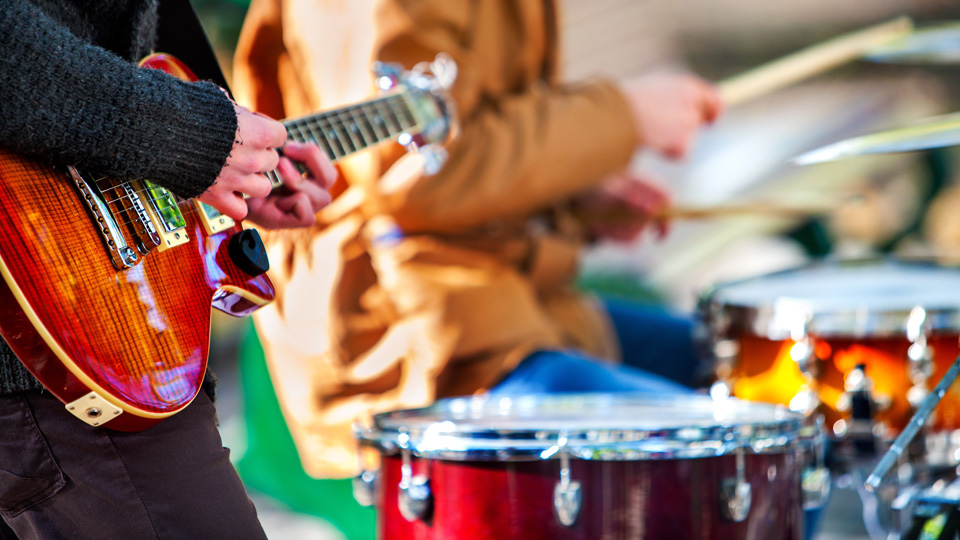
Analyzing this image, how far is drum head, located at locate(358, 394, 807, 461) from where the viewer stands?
3.30ft

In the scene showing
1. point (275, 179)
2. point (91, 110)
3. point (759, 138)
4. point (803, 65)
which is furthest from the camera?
point (759, 138)

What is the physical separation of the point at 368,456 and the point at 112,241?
2.03 ft

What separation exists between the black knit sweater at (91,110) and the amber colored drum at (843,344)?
1.07 metres

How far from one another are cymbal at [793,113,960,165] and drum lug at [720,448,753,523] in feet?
1.06

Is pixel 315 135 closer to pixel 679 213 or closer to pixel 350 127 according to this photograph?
pixel 350 127

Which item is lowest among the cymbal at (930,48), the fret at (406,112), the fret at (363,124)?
the fret at (363,124)

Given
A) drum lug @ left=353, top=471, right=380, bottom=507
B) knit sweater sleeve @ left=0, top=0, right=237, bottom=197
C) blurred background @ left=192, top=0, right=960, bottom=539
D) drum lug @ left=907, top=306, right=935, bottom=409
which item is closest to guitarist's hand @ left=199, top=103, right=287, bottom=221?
knit sweater sleeve @ left=0, top=0, right=237, bottom=197

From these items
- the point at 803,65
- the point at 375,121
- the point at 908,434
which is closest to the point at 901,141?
the point at 908,434

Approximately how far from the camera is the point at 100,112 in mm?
728

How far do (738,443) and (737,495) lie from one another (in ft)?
0.18

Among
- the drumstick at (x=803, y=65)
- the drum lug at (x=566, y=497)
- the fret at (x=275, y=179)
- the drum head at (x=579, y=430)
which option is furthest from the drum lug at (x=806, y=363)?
the fret at (x=275, y=179)

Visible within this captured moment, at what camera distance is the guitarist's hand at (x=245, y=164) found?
2.69 feet

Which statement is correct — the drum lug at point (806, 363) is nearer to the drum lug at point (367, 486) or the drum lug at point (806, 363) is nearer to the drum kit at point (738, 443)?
the drum kit at point (738, 443)

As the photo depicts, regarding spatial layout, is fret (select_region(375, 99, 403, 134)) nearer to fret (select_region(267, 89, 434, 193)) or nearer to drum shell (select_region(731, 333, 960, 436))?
fret (select_region(267, 89, 434, 193))
